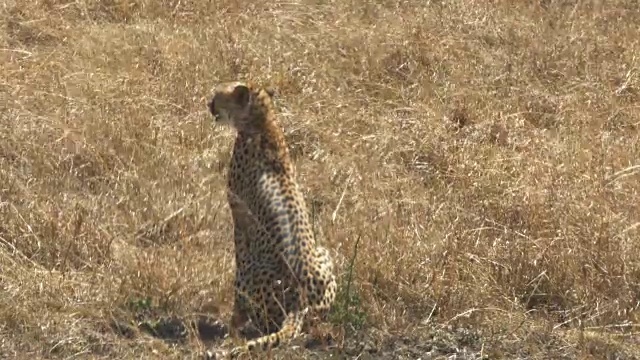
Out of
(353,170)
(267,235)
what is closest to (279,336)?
(267,235)

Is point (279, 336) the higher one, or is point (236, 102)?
point (236, 102)

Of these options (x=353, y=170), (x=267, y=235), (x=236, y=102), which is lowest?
(x=353, y=170)

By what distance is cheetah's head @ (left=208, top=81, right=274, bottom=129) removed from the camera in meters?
4.62

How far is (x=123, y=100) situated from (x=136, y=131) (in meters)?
0.33

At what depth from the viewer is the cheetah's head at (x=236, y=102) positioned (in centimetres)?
462

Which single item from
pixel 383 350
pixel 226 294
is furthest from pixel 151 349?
pixel 383 350

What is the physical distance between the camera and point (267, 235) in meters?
4.34

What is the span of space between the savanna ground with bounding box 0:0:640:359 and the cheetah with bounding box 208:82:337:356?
0.33 ft

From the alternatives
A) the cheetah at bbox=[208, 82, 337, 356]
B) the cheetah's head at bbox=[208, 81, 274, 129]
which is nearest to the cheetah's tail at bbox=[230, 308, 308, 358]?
the cheetah at bbox=[208, 82, 337, 356]

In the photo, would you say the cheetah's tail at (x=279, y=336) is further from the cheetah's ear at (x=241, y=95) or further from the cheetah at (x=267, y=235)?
the cheetah's ear at (x=241, y=95)

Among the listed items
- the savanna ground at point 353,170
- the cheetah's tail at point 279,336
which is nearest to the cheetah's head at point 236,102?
the savanna ground at point 353,170

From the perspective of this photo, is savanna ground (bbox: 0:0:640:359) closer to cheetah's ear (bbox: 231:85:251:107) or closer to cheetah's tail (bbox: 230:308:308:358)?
cheetah's tail (bbox: 230:308:308:358)

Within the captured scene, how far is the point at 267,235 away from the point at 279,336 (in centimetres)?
44

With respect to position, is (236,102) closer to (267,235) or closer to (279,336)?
(267,235)
